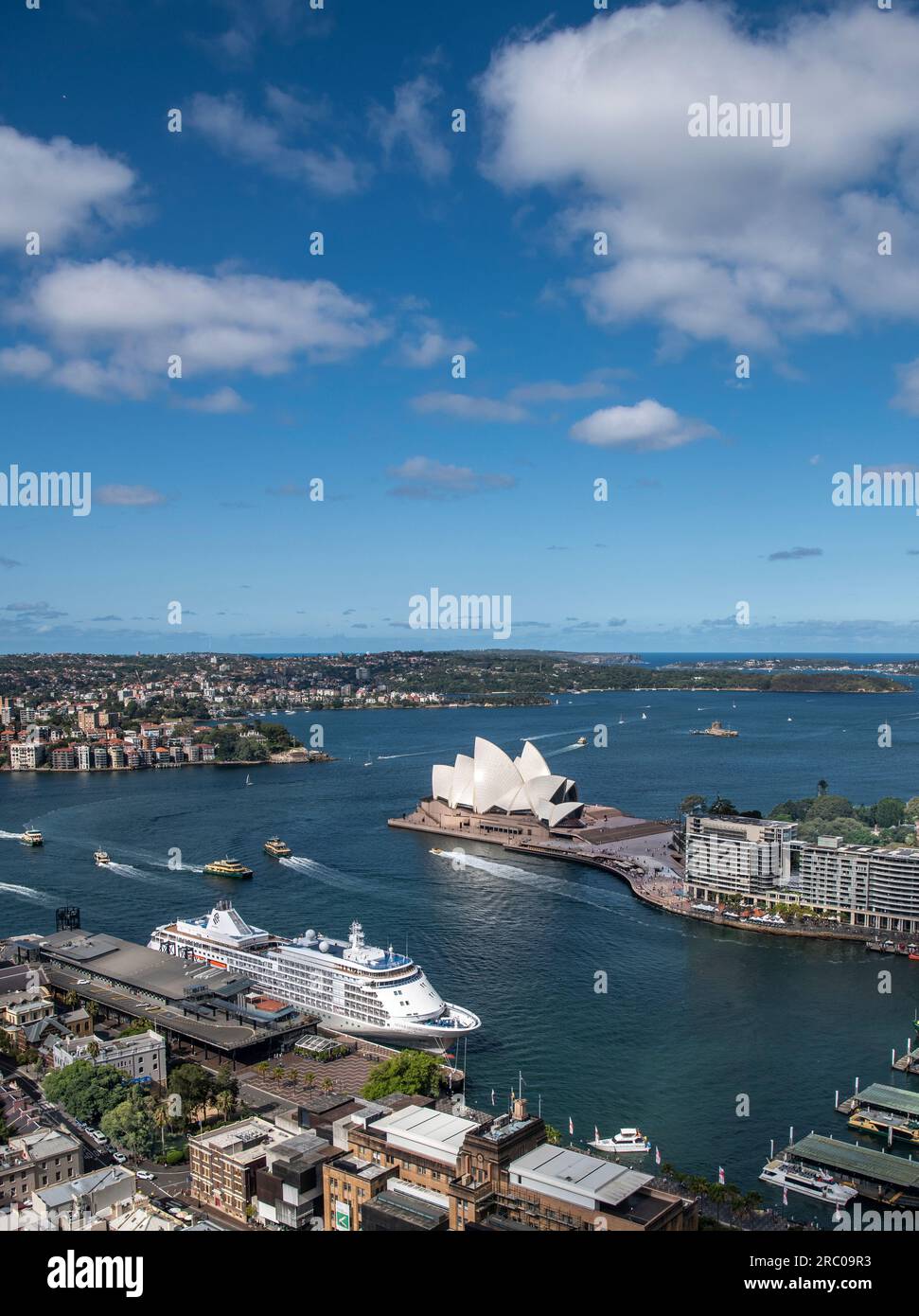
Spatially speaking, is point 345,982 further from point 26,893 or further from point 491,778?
point 491,778

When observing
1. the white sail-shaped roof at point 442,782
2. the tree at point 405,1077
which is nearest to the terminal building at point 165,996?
the tree at point 405,1077

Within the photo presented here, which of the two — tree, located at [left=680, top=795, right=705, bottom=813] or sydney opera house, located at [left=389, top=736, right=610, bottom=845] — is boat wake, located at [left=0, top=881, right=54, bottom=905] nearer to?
sydney opera house, located at [left=389, top=736, right=610, bottom=845]

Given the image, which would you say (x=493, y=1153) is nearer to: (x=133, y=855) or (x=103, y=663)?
(x=133, y=855)

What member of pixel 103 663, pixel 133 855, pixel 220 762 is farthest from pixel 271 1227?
pixel 103 663

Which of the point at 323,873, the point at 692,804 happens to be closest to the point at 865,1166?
the point at 323,873

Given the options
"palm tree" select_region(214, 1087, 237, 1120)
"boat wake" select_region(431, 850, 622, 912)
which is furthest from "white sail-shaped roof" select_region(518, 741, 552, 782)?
"palm tree" select_region(214, 1087, 237, 1120)
